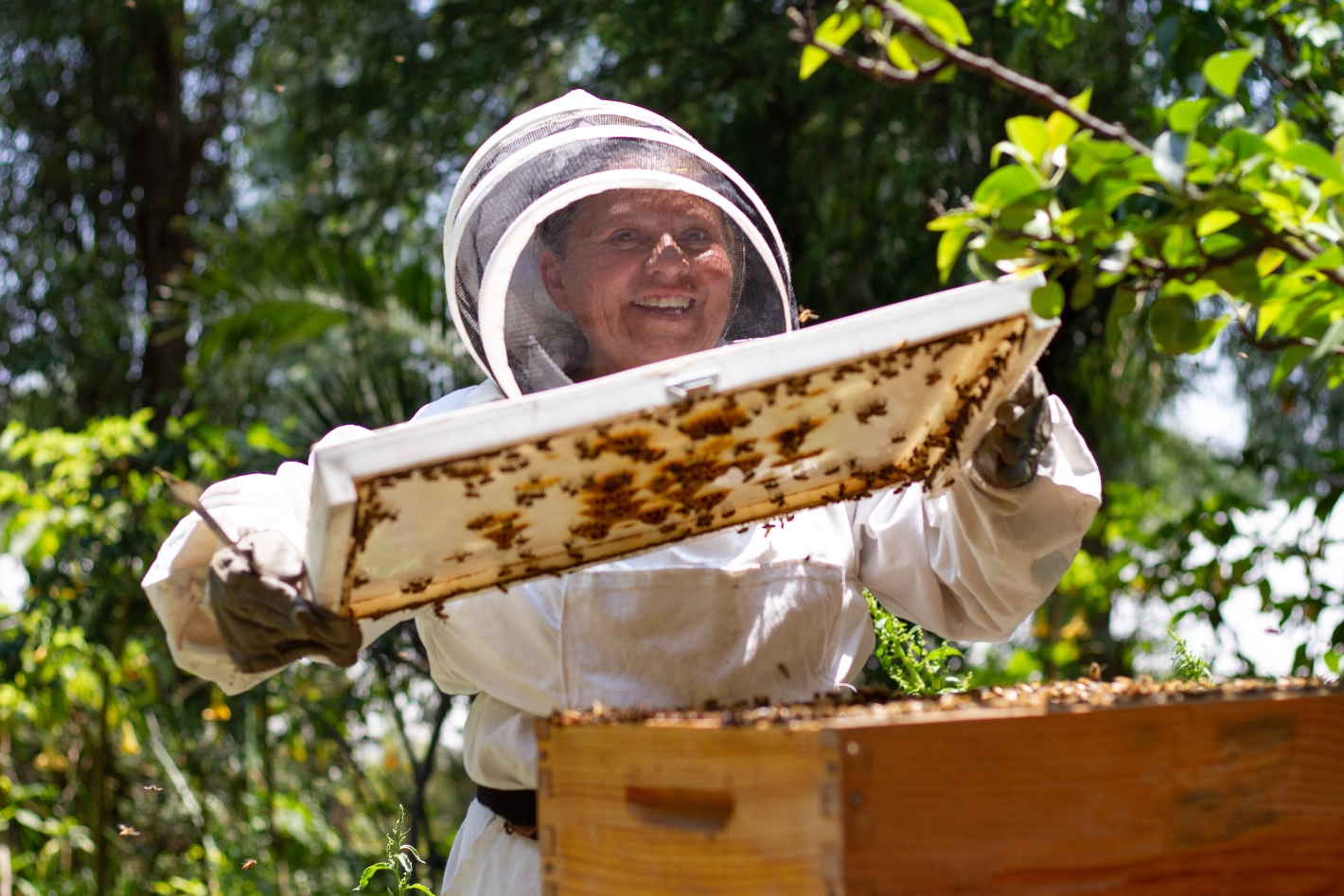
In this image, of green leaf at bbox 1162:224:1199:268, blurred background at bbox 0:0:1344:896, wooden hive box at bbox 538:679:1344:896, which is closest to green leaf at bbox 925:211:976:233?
green leaf at bbox 1162:224:1199:268

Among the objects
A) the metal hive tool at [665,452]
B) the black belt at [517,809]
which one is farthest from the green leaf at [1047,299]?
the black belt at [517,809]

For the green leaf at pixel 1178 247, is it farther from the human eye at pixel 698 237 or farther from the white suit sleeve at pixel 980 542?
the human eye at pixel 698 237

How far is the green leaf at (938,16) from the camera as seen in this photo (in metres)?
1.31

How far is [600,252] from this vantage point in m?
2.24

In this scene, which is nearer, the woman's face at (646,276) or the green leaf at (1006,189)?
the green leaf at (1006,189)

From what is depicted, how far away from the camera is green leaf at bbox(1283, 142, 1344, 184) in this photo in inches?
48.0

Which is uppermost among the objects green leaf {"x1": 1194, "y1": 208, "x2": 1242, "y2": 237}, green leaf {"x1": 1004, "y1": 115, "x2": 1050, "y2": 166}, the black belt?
green leaf {"x1": 1004, "y1": 115, "x2": 1050, "y2": 166}

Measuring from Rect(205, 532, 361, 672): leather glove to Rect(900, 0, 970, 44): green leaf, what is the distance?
995mm

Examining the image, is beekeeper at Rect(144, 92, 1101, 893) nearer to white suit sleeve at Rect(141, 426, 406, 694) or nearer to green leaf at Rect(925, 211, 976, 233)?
white suit sleeve at Rect(141, 426, 406, 694)

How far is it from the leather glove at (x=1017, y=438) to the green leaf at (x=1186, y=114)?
1.59 feet

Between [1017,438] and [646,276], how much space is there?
77 cm

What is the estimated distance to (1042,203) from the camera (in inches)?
50.8

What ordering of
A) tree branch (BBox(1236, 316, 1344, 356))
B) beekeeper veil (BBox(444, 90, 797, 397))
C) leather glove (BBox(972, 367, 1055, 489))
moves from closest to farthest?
1. tree branch (BBox(1236, 316, 1344, 356))
2. leather glove (BBox(972, 367, 1055, 489))
3. beekeeper veil (BBox(444, 90, 797, 397))

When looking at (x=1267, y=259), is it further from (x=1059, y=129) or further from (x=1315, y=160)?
(x=1059, y=129)
